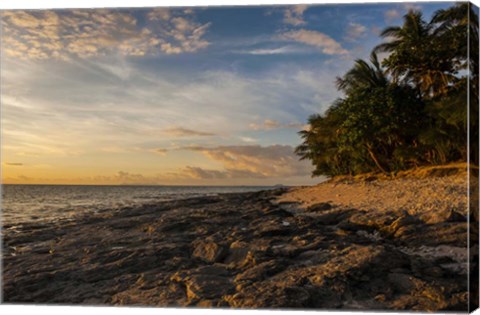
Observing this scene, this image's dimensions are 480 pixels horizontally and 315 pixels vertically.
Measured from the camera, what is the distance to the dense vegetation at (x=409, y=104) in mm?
4262

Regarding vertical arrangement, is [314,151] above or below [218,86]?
below

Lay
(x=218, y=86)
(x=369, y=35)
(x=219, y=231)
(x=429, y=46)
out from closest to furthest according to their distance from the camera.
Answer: (x=369, y=35), (x=218, y=86), (x=219, y=231), (x=429, y=46)

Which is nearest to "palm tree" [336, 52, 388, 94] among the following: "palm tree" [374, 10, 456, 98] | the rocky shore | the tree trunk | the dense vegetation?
the dense vegetation

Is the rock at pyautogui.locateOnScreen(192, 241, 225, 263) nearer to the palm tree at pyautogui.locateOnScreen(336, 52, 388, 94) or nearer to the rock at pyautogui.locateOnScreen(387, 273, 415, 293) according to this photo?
the rock at pyautogui.locateOnScreen(387, 273, 415, 293)

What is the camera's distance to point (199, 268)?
14.5 ft

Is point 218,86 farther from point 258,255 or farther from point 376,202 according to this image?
point 376,202

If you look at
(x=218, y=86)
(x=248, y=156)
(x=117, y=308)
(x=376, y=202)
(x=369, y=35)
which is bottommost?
(x=117, y=308)

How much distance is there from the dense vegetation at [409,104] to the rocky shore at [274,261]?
71cm

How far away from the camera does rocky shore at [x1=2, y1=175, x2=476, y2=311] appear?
3.82 metres

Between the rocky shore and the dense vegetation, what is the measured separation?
706mm

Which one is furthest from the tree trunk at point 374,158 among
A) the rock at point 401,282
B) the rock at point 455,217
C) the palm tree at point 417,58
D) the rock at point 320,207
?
the rock at point 401,282

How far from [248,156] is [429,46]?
3.01 metres

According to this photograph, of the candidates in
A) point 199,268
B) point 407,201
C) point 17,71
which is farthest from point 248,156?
point 17,71

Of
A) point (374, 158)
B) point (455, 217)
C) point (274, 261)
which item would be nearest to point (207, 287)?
point (274, 261)
